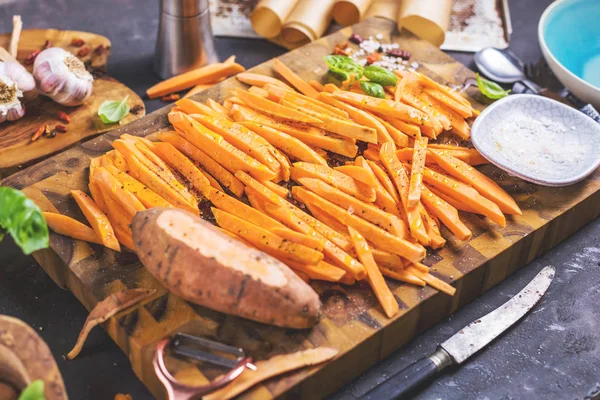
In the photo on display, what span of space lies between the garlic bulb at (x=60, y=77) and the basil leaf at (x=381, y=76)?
1.37 metres

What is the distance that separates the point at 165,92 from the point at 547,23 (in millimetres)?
2097

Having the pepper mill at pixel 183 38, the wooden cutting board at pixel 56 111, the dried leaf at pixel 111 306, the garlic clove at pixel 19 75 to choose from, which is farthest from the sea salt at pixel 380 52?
the dried leaf at pixel 111 306

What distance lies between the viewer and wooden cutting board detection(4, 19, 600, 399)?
8.20ft

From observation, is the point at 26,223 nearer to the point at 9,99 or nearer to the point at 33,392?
the point at 33,392

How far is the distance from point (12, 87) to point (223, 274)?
1.63 m

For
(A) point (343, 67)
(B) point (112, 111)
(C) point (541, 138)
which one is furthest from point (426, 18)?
(B) point (112, 111)

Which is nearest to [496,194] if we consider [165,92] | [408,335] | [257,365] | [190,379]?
[408,335]

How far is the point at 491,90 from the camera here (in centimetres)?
355

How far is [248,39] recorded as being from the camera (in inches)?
171

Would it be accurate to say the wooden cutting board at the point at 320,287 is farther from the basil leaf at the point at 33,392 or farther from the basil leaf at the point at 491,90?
the basil leaf at the point at 33,392

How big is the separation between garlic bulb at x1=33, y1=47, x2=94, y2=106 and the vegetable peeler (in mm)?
1588

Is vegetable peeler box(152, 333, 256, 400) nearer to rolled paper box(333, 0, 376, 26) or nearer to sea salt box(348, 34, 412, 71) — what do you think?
sea salt box(348, 34, 412, 71)

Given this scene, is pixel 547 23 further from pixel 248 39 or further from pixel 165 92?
pixel 165 92

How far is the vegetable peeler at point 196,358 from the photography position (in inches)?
90.9
